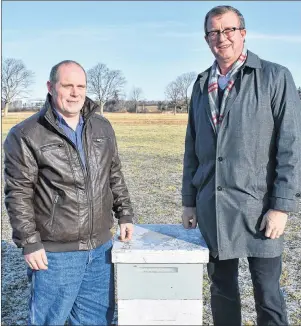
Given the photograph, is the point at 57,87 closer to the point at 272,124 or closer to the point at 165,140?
the point at 272,124

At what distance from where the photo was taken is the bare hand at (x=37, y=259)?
2678mm

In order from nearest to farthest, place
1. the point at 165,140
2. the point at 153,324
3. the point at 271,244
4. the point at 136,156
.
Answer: the point at 153,324
the point at 271,244
the point at 136,156
the point at 165,140

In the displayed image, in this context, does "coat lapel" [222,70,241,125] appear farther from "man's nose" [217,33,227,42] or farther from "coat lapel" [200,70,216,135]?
"man's nose" [217,33,227,42]

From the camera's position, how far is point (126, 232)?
287cm

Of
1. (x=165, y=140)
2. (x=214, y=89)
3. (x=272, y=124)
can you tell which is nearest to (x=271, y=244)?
(x=272, y=124)

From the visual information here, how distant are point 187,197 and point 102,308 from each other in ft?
3.20

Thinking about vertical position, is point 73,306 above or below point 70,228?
below

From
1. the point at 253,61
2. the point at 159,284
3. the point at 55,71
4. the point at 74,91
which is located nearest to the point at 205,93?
the point at 253,61

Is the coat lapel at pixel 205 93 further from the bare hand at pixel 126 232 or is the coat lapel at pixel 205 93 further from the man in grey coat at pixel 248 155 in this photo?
the bare hand at pixel 126 232

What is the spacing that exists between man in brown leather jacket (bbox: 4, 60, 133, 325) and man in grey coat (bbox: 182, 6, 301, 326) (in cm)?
64

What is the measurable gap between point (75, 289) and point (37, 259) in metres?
0.37

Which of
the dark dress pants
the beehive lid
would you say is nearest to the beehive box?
the beehive lid

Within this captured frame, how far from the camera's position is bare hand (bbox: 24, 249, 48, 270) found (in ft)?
8.79

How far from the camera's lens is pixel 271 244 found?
9.00 feet
